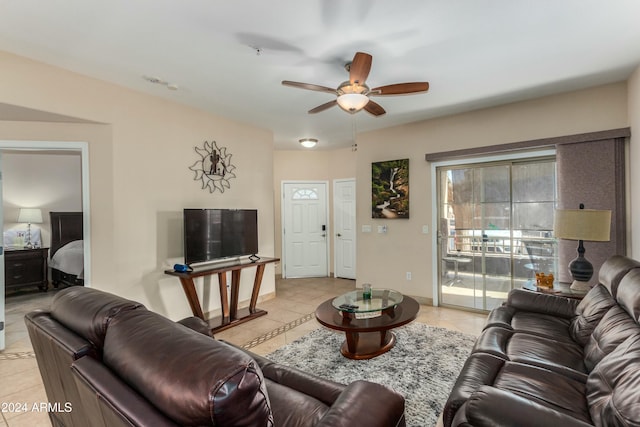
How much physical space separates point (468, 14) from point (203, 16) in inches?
68.7

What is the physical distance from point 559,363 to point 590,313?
55cm

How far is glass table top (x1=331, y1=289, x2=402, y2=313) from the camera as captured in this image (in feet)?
9.03

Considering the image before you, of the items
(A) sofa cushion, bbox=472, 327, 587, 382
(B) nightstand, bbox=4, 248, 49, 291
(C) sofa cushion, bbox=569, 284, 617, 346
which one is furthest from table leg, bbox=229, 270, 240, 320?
(B) nightstand, bbox=4, 248, 49, 291

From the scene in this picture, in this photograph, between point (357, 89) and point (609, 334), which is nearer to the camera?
point (609, 334)

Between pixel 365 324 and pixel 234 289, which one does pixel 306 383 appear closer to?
pixel 365 324

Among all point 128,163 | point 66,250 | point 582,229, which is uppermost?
point 128,163

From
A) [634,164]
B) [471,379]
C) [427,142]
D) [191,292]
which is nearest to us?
[471,379]

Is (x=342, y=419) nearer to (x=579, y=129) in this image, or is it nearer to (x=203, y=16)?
(x=203, y=16)

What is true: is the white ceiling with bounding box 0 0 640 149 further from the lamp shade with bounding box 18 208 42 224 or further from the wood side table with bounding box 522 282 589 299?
the lamp shade with bounding box 18 208 42 224

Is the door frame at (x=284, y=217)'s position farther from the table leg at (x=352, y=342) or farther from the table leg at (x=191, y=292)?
the table leg at (x=352, y=342)

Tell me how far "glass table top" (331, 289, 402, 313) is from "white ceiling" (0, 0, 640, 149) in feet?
7.10

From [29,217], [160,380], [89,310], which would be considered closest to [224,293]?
[89,310]

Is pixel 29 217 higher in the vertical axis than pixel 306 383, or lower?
higher

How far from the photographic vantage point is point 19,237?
17.3 feet
